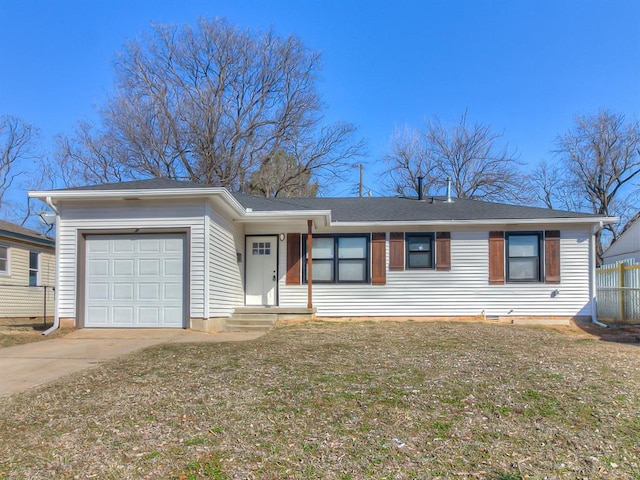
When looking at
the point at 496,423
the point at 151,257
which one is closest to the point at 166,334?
the point at 151,257

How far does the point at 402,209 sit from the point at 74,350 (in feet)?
29.8

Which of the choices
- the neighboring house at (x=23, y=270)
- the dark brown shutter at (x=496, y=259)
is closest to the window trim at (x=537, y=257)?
the dark brown shutter at (x=496, y=259)

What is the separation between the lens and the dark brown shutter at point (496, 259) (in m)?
12.8

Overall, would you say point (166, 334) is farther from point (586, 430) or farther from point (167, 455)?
point (586, 430)

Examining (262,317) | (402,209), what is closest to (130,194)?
(262,317)

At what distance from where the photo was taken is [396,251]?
13055 millimetres

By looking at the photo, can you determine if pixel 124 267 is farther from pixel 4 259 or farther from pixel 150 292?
pixel 4 259

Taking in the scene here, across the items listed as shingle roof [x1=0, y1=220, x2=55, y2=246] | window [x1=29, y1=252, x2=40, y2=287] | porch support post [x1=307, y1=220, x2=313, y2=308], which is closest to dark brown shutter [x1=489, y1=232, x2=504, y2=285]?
porch support post [x1=307, y1=220, x2=313, y2=308]

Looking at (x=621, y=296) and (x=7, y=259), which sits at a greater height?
(x=7, y=259)

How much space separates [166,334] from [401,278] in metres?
6.15

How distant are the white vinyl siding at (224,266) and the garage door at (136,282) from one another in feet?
2.03

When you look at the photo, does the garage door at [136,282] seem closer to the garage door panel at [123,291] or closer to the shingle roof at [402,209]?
the garage door panel at [123,291]

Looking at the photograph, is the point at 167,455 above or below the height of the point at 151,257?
below

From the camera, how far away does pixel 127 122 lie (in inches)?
984
